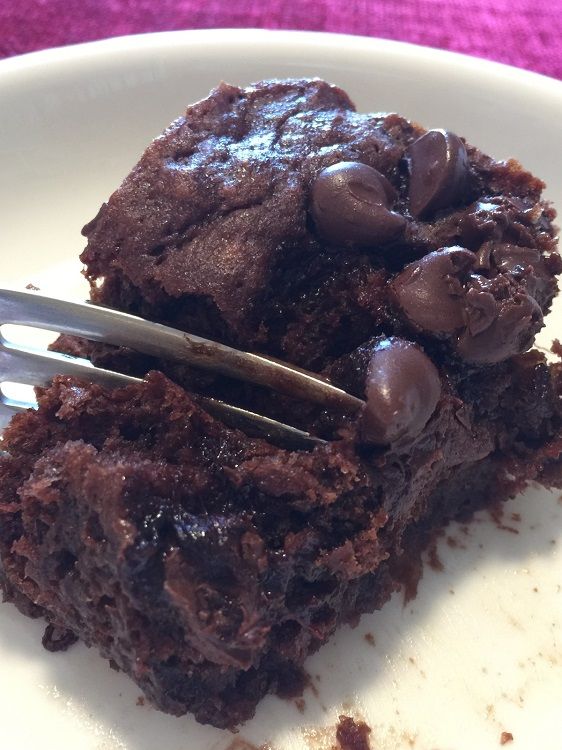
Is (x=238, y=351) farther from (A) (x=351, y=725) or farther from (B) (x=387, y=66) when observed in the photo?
(B) (x=387, y=66)

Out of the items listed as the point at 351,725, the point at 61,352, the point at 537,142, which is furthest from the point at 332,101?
the point at 351,725

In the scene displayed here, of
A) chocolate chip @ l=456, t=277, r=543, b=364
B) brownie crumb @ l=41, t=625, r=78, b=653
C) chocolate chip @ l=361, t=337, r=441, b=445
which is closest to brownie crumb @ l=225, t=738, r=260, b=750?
brownie crumb @ l=41, t=625, r=78, b=653

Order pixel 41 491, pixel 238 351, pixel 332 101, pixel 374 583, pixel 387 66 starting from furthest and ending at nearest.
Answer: pixel 387 66, pixel 332 101, pixel 374 583, pixel 238 351, pixel 41 491

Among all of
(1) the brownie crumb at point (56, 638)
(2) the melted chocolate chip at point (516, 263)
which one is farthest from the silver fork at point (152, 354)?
(1) the brownie crumb at point (56, 638)

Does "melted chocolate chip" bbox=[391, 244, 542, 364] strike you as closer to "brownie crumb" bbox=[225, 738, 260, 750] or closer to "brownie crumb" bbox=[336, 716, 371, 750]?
"brownie crumb" bbox=[336, 716, 371, 750]

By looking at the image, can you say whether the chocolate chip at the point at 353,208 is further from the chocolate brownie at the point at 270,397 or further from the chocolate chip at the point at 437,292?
the chocolate chip at the point at 437,292

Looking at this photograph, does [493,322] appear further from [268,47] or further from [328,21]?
[328,21]
